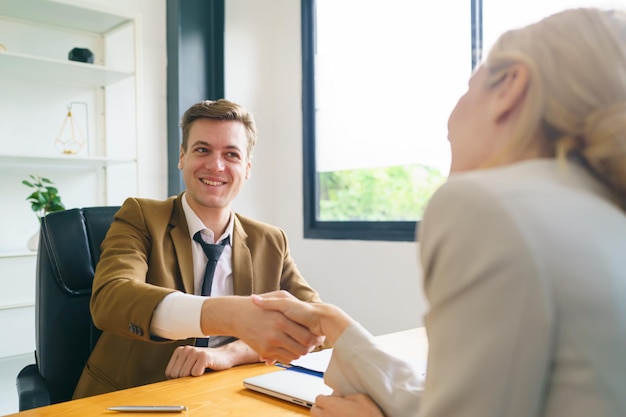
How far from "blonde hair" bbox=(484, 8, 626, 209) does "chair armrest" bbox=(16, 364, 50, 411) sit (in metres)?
1.42

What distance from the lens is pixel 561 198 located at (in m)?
0.53

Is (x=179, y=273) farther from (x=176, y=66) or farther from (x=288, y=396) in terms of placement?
(x=176, y=66)

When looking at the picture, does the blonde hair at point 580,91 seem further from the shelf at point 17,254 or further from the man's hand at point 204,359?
the shelf at point 17,254

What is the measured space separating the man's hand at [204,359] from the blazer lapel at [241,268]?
32cm

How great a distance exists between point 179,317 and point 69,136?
2.00 m

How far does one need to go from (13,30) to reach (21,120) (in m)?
0.43

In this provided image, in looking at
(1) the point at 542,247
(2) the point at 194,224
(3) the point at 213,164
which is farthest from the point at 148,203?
(1) the point at 542,247

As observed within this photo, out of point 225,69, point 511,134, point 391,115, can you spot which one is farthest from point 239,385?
point 225,69

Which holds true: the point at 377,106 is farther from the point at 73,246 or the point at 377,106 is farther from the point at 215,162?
the point at 73,246

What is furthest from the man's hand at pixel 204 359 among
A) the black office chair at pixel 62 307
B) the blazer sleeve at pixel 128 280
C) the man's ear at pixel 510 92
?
the man's ear at pixel 510 92

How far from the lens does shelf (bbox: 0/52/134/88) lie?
260 centimetres

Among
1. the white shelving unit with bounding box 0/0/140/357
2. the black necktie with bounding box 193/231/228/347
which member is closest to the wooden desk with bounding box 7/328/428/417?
the black necktie with bounding box 193/231/228/347

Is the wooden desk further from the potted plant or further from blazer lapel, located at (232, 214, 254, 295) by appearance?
the potted plant

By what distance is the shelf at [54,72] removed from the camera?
2.60 m
